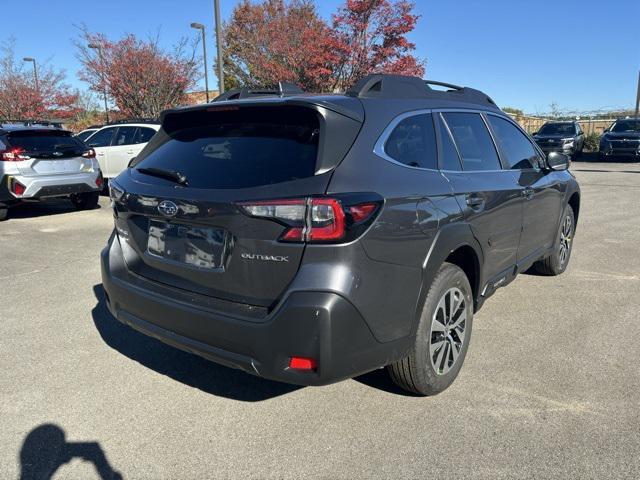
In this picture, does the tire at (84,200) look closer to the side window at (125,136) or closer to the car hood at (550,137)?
the side window at (125,136)

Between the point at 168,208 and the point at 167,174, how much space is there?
0.85 feet

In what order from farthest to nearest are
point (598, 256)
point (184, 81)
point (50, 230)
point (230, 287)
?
point (184, 81) < point (50, 230) < point (598, 256) < point (230, 287)

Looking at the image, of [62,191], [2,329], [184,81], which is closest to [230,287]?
[2,329]

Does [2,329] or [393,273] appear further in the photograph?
[2,329]

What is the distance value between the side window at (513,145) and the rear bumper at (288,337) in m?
2.20

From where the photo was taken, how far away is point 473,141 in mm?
3738

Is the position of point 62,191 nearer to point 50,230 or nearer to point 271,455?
point 50,230

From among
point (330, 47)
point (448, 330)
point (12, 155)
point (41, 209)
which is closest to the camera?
point (448, 330)

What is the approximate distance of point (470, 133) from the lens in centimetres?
374

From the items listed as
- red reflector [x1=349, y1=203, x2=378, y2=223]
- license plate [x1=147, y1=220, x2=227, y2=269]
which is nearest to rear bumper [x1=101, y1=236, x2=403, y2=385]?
license plate [x1=147, y1=220, x2=227, y2=269]

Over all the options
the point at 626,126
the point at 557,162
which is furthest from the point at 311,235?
the point at 626,126

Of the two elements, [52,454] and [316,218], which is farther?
[52,454]

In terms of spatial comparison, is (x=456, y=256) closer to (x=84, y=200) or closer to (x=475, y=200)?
(x=475, y=200)

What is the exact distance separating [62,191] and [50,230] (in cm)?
106
